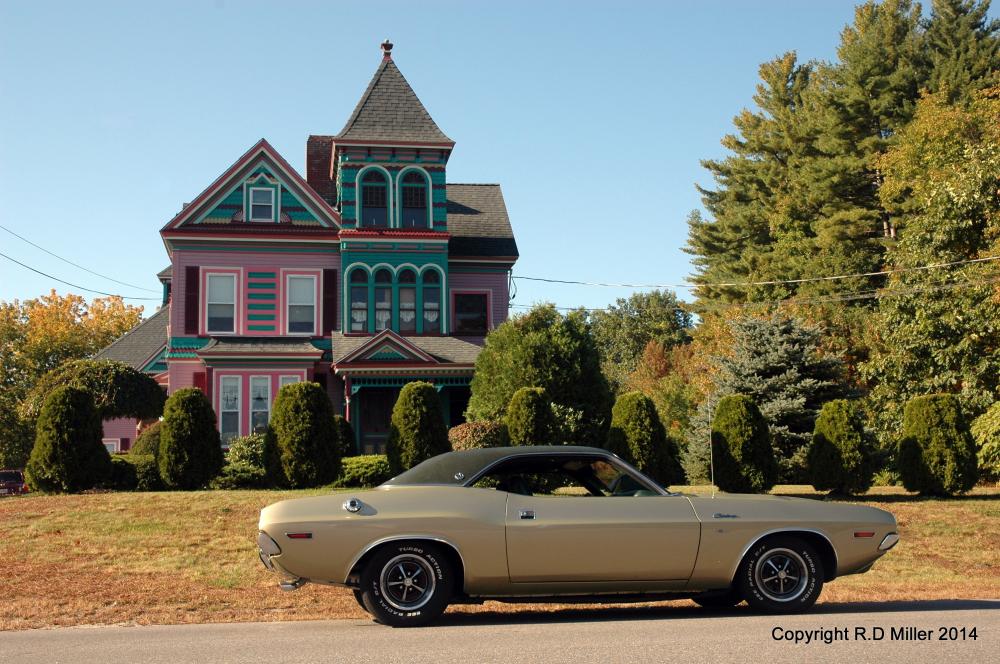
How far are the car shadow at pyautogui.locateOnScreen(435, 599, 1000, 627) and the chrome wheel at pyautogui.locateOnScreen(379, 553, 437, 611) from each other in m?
0.33

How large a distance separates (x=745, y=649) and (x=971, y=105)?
38.5 m

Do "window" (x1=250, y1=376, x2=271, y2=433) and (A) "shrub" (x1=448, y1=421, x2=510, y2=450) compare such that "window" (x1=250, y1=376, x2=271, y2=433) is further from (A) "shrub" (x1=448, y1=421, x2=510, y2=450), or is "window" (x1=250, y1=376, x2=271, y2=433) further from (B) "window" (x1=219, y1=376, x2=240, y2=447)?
(A) "shrub" (x1=448, y1=421, x2=510, y2=450)

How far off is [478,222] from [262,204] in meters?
6.94

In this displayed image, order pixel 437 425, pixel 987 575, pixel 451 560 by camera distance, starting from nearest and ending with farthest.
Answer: pixel 451 560
pixel 987 575
pixel 437 425

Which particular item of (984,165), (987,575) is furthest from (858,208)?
(987,575)

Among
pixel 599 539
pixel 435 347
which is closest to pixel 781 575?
pixel 599 539

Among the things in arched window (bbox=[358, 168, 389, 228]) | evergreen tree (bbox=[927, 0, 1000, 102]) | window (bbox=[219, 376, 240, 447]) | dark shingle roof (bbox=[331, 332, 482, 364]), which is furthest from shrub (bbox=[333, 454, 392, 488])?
evergreen tree (bbox=[927, 0, 1000, 102])

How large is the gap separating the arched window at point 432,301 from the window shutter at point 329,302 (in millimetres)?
2545

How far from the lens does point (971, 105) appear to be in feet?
130

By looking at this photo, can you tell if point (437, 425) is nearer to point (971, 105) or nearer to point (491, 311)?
point (491, 311)

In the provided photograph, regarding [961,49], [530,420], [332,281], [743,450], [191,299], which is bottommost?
[743,450]

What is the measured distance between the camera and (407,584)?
764cm

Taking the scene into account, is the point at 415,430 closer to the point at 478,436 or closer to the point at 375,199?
the point at 478,436

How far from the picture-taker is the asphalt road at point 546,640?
6.32 metres
